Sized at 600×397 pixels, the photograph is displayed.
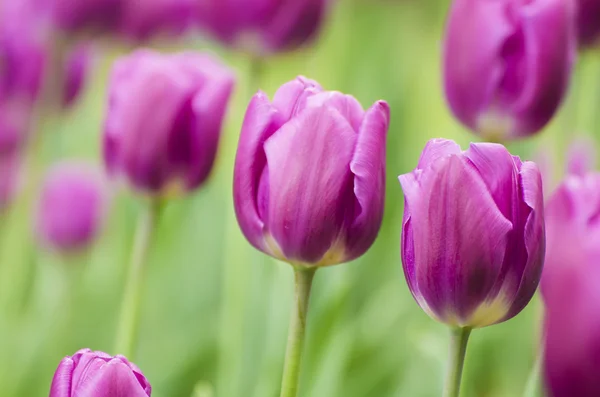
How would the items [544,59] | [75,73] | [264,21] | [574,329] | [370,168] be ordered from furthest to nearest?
1. [75,73]
2. [264,21]
3. [544,59]
4. [370,168]
5. [574,329]

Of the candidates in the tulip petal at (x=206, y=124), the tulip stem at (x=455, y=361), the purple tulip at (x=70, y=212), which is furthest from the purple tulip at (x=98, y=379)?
the purple tulip at (x=70, y=212)

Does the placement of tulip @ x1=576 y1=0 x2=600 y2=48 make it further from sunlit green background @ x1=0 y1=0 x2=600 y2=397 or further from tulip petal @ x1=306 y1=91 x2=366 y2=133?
tulip petal @ x1=306 y1=91 x2=366 y2=133

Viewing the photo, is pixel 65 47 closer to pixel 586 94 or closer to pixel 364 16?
pixel 586 94

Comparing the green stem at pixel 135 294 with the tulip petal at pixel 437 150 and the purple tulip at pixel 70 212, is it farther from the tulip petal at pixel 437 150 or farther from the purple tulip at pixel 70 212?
the purple tulip at pixel 70 212

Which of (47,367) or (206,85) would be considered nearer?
(206,85)

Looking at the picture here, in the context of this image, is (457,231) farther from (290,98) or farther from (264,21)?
(264,21)

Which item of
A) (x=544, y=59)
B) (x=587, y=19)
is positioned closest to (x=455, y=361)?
(x=544, y=59)

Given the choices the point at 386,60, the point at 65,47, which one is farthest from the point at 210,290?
the point at 386,60
